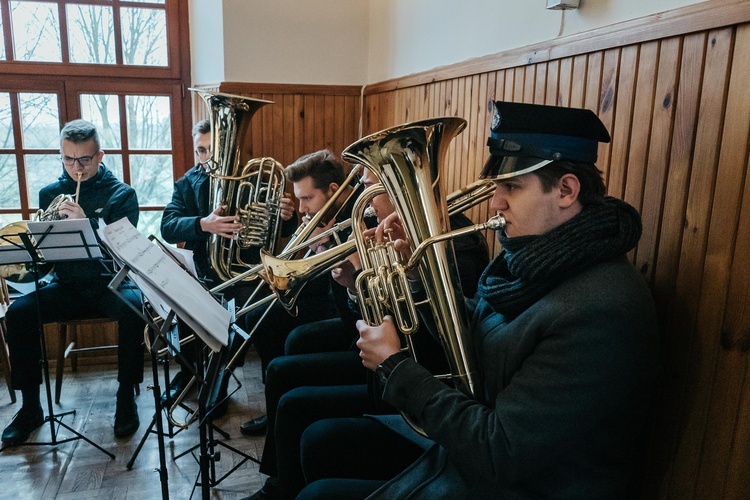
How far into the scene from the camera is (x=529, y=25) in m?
1.92

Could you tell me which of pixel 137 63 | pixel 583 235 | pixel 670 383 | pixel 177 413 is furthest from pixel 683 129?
pixel 137 63

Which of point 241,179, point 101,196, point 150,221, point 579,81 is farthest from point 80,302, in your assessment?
point 579,81

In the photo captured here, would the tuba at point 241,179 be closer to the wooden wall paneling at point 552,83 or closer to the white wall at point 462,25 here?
the white wall at point 462,25

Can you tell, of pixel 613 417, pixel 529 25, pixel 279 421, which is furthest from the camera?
pixel 529 25

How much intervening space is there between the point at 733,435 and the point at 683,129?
645mm

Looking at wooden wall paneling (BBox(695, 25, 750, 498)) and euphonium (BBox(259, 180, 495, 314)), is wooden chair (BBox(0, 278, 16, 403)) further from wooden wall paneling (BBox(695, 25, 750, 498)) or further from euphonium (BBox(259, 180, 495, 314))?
wooden wall paneling (BBox(695, 25, 750, 498))

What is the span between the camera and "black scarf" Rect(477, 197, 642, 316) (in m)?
1.11

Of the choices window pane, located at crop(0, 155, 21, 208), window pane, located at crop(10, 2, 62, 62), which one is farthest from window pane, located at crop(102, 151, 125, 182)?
window pane, located at crop(10, 2, 62, 62)

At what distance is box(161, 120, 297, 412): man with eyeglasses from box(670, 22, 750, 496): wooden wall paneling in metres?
1.87

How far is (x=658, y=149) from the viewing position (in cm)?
135

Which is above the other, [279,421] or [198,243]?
[198,243]

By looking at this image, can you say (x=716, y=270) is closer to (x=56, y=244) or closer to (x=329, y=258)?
(x=329, y=258)

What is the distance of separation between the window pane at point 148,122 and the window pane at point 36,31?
486mm

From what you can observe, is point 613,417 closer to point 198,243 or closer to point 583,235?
point 583,235
